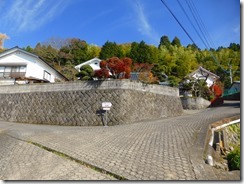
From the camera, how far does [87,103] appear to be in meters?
10.2

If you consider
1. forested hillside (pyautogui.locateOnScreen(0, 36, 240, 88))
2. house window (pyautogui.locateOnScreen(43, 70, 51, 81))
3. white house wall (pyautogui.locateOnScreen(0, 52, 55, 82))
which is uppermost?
forested hillside (pyautogui.locateOnScreen(0, 36, 240, 88))

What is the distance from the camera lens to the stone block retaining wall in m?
9.86

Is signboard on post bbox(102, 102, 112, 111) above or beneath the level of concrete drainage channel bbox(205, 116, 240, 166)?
above

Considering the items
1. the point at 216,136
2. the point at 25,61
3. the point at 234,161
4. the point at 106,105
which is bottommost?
the point at 234,161

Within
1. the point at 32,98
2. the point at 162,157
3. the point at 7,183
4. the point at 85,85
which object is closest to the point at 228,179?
the point at 162,157

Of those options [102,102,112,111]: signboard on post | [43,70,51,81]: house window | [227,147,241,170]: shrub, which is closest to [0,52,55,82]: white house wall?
[43,70,51,81]: house window

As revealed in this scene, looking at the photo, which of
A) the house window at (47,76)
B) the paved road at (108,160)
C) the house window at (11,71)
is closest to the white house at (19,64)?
the house window at (11,71)

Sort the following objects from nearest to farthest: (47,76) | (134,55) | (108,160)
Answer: (108,160) → (47,76) → (134,55)

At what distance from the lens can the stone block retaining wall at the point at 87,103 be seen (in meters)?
9.86

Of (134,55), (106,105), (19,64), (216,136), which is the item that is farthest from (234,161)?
(134,55)

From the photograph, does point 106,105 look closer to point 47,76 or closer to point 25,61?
point 25,61

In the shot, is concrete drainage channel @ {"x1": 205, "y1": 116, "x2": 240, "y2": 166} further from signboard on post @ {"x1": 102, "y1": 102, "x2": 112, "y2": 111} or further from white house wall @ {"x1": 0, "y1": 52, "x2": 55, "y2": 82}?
white house wall @ {"x1": 0, "y1": 52, "x2": 55, "y2": 82}

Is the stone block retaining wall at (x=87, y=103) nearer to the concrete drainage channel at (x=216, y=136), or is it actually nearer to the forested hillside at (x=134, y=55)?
the concrete drainage channel at (x=216, y=136)

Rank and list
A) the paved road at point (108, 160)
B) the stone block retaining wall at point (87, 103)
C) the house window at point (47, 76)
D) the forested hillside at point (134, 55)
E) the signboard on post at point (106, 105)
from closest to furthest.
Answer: the paved road at point (108, 160) → the signboard on post at point (106, 105) → the stone block retaining wall at point (87, 103) → the house window at point (47, 76) → the forested hillside at point (134, 55)
